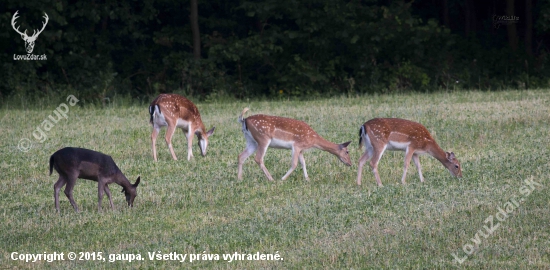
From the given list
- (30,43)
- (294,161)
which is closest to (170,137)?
(294,161)

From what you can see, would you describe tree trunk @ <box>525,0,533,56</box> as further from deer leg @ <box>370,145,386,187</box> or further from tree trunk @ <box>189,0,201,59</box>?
deer leg @ <box>370,145,386,187</box>

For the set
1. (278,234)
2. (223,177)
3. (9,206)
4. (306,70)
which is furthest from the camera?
(306,70)

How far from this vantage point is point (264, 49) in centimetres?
2616

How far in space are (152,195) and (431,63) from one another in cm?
1672

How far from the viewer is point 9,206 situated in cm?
1106

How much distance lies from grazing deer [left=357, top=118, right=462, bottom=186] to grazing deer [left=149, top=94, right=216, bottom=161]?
357cm

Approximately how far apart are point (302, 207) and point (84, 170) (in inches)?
106

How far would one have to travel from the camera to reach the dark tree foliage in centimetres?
2483

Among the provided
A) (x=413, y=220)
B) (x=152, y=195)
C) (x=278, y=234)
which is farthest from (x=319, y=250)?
(x=152, y=195)

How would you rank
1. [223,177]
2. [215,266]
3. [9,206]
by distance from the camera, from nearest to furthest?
[215,266]
[9,206]
[223,177]

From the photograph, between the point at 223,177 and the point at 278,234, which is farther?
the point at 223,177

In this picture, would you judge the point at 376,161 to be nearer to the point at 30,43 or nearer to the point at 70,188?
the point at 70,188

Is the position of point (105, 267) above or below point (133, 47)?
below

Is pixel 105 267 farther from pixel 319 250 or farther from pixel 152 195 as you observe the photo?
pixel 152 195
